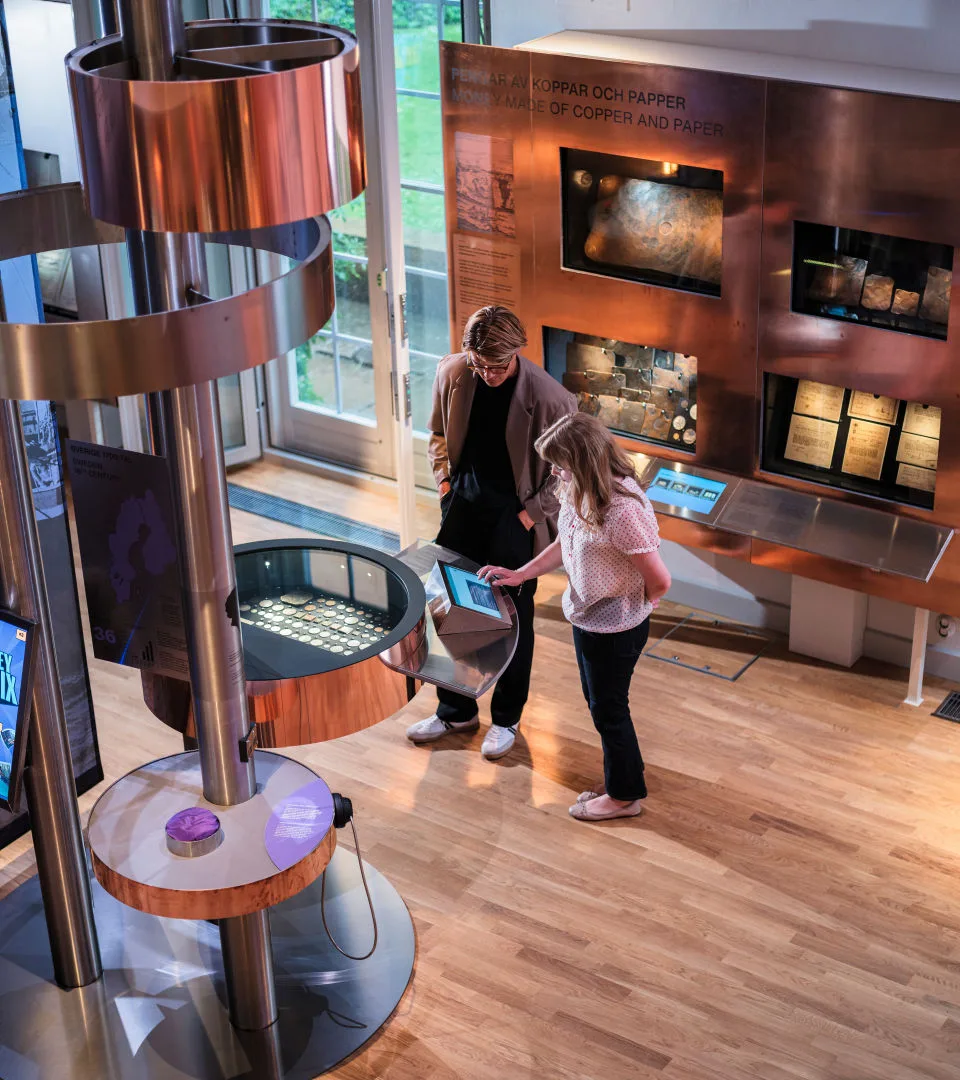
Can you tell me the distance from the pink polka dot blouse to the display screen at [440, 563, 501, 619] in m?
0.23

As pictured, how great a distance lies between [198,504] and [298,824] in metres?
0.75

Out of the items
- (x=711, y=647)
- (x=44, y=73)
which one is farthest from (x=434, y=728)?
(x=44, y=73)

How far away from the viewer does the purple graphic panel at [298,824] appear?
120 inches

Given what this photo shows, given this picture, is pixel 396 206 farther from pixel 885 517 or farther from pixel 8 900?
pixel 8 900

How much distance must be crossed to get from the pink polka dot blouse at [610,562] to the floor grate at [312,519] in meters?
2.13

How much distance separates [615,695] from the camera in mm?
4199

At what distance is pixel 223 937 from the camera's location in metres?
3.44

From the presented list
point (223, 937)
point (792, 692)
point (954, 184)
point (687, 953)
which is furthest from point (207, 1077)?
point (954, 184)

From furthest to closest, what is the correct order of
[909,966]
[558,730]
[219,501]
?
[558,730] → [909,966] → [219,501]

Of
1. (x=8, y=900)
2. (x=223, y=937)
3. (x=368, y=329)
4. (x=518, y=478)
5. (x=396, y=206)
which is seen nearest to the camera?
(x=223, y=937)

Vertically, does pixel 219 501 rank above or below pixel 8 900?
above

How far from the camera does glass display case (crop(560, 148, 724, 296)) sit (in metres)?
4.79

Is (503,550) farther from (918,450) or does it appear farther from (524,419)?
(918,450)

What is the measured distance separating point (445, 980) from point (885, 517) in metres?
2.06
